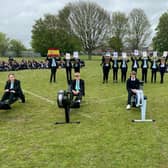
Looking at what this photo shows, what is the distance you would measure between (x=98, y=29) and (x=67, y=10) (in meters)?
6.47

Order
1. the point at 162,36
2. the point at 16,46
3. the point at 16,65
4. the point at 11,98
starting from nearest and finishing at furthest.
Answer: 1. the point at 11,98
2. the point at 16,65
3. the point at 162,36
4. the point at 16,46

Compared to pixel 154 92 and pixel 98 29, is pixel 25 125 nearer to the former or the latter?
Answer: pixel 154 92

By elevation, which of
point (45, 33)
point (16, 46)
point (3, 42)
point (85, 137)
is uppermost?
point (45, 33)

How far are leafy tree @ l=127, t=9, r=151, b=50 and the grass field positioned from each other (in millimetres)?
51769

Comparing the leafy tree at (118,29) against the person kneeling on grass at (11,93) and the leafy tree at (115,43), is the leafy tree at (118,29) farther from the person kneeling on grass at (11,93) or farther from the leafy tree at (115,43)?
the person kneeling on grass at (11,93)

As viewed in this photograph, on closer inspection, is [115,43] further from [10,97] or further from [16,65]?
[10,97]

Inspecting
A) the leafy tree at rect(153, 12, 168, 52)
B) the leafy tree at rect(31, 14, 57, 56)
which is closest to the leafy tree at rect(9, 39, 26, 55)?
the leafy tree at rect(31, 14, 57, 56)

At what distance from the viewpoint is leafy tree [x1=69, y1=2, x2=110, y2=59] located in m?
56.0

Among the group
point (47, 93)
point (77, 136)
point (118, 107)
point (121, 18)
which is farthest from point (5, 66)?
point (121, 18)

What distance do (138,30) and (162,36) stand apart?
656cm

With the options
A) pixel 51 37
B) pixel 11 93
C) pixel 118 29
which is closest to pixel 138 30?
pixel 118 29

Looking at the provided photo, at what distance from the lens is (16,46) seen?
8112 cm

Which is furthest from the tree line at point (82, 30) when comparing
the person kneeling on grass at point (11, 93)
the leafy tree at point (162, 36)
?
the person kneeling on grass at point (11, 93)

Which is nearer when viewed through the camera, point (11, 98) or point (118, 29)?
point (11, 98)
